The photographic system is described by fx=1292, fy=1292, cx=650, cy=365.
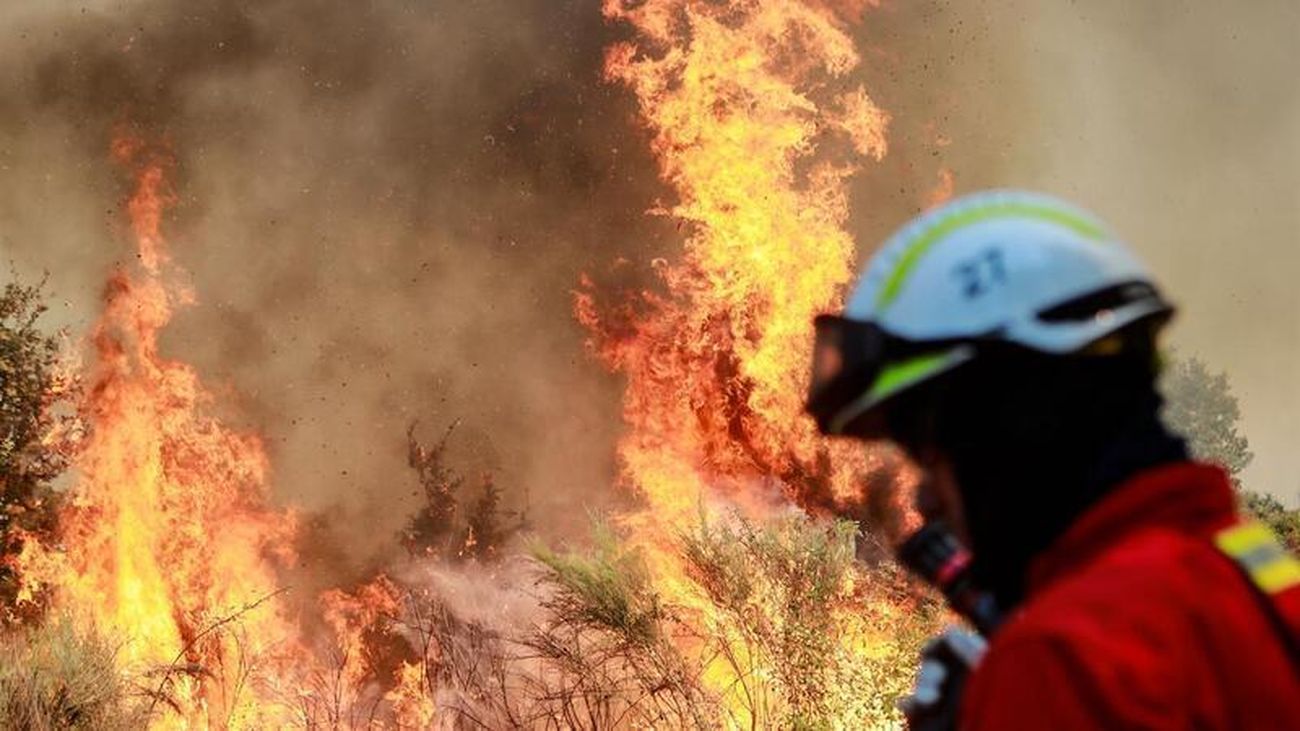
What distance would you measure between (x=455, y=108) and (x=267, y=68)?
286 cm

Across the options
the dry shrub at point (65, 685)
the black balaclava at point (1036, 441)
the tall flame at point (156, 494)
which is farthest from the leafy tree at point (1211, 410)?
the black balaclava at point (1036, 441)

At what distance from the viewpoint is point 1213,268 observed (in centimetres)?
2833

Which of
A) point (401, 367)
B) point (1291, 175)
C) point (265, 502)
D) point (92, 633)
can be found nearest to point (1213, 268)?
point (1291, 175)

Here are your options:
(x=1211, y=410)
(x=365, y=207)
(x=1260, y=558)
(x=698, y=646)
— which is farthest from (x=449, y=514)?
(x=1211, y=410)

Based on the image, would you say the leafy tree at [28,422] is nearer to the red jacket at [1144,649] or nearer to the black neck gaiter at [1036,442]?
the black neck gaiter at [1036,442]

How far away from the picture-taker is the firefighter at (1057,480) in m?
1.07

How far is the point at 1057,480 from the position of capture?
131 centimetres

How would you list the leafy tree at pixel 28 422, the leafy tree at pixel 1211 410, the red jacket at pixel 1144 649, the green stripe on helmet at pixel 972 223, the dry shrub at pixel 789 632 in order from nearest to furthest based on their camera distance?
the red jacket at pixel 1144 649 < the green stripe on helmet at pixel 972 223 < the dry shrub at pixel 789 632 < the leafy tree at pixel 28 422 < the leafy tree at pixel 1211 410

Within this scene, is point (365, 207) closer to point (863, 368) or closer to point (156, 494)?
point (156, 494)

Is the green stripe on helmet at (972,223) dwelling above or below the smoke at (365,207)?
below

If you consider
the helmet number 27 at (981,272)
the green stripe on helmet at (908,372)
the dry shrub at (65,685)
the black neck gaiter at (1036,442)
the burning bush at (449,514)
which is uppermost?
the burning bush at (449,514)

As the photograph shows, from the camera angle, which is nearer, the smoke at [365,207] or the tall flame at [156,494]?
the tall flame at [156,494]

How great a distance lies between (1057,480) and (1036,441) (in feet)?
0.15

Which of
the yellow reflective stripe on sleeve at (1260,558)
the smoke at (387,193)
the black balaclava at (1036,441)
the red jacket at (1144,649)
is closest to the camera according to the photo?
the red jacket at (1144,649)
